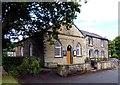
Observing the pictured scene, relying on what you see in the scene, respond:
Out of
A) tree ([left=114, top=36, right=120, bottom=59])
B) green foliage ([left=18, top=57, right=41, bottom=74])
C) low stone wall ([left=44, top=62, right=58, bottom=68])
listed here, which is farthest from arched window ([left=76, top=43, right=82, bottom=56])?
tree ([left=114, top=36, right=120, bottom=59])

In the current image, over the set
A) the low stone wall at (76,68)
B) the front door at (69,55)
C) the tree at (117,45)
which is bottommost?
the low stone wall at (76,68)

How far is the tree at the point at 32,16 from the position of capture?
2280cm

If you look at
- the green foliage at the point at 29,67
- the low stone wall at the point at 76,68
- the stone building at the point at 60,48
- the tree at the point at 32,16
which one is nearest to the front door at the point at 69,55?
the stone building at the point at 60,48

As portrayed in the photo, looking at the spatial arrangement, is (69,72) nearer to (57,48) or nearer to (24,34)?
(24,34)

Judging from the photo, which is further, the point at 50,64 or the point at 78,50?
the point at 78,50

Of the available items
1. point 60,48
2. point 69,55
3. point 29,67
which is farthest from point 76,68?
point 69,55

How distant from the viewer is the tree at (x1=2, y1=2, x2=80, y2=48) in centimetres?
2280

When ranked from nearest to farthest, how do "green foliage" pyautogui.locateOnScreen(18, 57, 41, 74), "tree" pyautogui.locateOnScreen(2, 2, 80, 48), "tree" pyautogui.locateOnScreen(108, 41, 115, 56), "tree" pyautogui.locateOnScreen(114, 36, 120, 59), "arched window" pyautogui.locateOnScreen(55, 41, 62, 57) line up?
1. "tree" pyautogui.locateOnScreen(2, 2, 80, 48)
2. "green foliage" pyautogui.locateOnScreen(18, 57, 41, 74)
3. "arched window" pyautogui.locateOnScreen(55, 41, 62, 57)
4. "tree" pyautogui.locateOnScreen(108, 41, 115, 56)
5. "tree" pyautogui.locateOnScreen(114, 36, 120, 59)

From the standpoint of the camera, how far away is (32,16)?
83.6ft

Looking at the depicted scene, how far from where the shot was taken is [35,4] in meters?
23.3

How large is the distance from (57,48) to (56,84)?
1641 cm

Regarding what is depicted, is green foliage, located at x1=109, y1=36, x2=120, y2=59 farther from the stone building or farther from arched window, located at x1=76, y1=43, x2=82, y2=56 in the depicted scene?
the stone building

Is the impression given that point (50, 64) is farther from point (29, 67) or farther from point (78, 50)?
point (29, 67)

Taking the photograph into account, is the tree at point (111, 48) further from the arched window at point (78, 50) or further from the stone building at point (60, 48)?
the arched window at point (78, 50)
